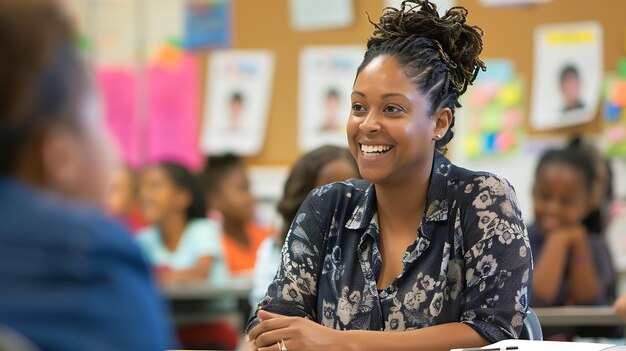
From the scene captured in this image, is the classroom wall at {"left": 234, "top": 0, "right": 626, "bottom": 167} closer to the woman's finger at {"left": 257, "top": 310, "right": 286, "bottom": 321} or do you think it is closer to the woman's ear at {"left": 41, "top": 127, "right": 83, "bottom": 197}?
the woman's finger at {"left": 257, "top": 310, "right": 286, "bottom": 321}

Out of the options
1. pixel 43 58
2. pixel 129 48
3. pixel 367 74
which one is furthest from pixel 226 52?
pixel 43 58

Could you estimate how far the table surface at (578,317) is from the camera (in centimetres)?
324

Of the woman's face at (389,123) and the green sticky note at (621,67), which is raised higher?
the green sticky note at (621,67)

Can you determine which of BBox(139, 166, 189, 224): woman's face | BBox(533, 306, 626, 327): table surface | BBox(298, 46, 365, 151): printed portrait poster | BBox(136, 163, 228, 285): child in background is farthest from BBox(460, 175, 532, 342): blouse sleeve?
BBox(298, 46, 365, 151): printed portrait poster

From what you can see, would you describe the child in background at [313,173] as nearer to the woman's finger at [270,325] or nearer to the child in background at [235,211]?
the woman's finger at [270,325]

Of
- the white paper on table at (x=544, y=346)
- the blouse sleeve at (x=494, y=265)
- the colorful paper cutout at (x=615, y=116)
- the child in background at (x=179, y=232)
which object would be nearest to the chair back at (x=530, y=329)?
the blouse sleeve at (x=494, y=265)

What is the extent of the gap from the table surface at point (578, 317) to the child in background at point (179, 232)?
5.41 feet

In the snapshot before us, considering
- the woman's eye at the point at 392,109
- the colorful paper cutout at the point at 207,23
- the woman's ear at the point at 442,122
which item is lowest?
the woman's ear at the point at 442,122

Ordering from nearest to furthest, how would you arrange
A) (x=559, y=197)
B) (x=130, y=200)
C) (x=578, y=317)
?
(x=578, y=317)
(x=559, y=197)
(x=130, y=200)

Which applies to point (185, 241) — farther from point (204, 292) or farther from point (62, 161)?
point (62, 161)

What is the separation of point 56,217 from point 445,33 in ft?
4.76

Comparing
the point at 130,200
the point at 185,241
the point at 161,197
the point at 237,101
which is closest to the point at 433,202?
the point at 185,241

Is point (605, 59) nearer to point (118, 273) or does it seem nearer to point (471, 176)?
point (471, 176)

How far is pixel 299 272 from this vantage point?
6.82ft
